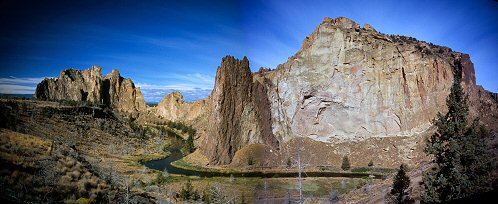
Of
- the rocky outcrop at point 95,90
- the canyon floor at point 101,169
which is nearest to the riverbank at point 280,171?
the canyon floor at point 101,169

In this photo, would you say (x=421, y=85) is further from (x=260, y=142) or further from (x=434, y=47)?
(x=260, y=142)

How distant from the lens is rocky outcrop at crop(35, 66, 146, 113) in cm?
10538

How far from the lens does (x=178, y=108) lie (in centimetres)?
12681

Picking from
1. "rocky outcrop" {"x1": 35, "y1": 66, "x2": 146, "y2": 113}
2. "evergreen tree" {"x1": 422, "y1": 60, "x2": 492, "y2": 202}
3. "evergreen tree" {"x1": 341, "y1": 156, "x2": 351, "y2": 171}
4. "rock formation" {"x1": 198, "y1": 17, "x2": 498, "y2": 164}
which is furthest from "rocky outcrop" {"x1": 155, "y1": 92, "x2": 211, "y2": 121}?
"evergreen tree" {"x1": 422, "y1": 60, "x2": 492, "y2": 202}

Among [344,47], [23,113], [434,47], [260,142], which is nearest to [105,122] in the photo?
[23,113]

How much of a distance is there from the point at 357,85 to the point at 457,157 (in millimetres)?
51204

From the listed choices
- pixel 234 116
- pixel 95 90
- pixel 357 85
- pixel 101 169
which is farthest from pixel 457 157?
pixel 95 90

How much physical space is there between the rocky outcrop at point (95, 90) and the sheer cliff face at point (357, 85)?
220ft

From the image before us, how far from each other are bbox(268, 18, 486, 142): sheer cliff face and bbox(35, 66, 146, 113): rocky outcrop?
220ft

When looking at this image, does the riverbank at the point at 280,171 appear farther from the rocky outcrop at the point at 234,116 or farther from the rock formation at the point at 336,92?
the rock formation at the point at 336,92

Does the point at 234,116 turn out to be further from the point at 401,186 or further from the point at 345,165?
the point at 401,186

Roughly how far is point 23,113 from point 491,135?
64200 millimetres

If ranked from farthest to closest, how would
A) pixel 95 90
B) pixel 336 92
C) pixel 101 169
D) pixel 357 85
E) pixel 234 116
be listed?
pixel 95 90
pixel 336 92
pixel 357 85
pixel 234 116
pixel 101 169

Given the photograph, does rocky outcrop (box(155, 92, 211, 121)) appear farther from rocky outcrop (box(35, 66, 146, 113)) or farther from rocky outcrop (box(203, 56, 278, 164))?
rocky outcrop (box(203, 56, 278, 164))
